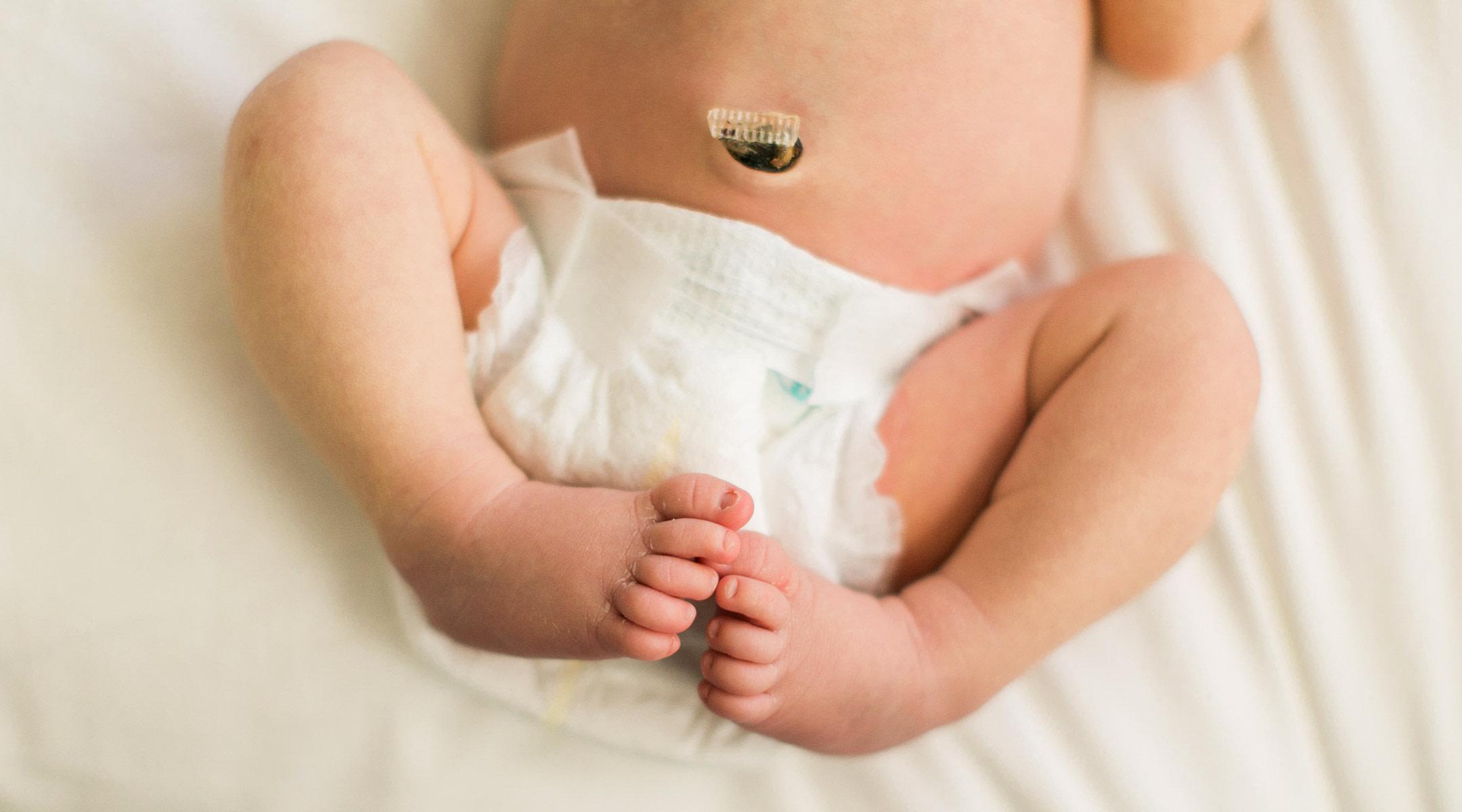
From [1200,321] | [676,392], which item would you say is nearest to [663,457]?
[676,392]

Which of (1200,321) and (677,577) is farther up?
(1200,321)

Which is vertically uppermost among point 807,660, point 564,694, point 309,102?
point 309,102

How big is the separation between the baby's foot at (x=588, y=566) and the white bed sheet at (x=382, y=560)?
0.45ft

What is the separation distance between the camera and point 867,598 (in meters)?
0.60

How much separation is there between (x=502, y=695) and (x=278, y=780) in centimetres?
15

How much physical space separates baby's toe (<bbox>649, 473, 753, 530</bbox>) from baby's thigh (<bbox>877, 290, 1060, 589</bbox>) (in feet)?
0.56

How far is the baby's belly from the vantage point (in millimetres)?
645

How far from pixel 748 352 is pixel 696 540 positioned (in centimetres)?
19

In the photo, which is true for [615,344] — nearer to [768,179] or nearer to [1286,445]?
[768,179]

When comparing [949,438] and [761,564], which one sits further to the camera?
[949,438]

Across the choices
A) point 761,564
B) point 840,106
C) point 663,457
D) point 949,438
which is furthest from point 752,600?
point 840,106

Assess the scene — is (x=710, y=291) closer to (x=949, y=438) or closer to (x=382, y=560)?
(x=949, y=438)

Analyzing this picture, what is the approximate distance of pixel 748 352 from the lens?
653 millimetres

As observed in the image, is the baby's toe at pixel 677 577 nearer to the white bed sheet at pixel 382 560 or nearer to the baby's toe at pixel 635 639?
the baby's toe at pixel 635 639
